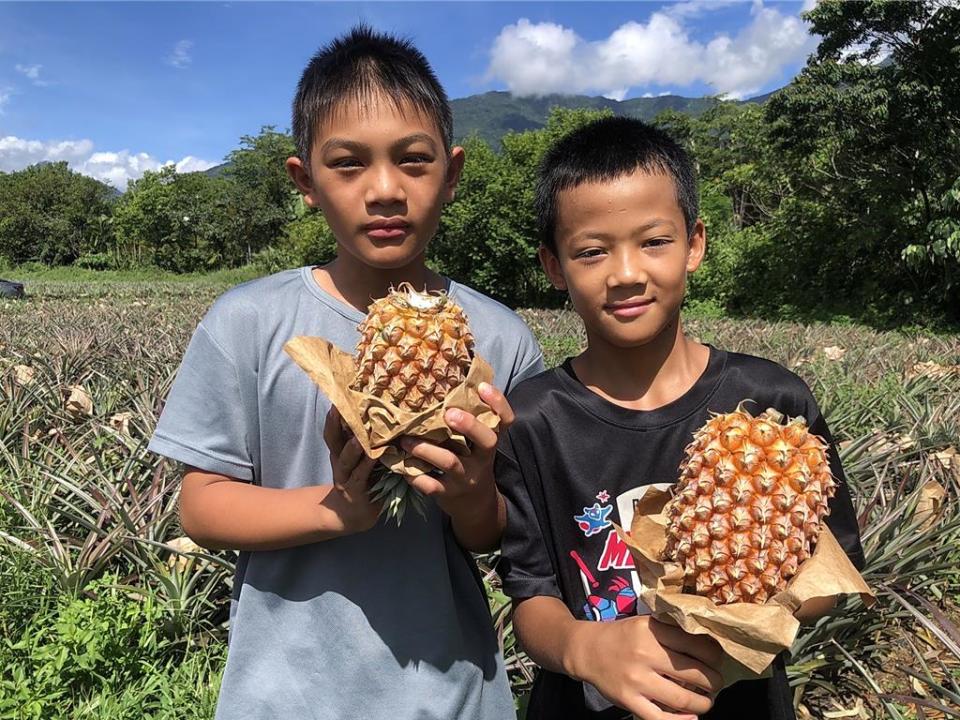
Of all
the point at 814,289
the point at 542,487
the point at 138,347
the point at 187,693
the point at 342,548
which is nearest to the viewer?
the point at 342,548

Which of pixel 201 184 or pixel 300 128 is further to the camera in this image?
pixel 201 184

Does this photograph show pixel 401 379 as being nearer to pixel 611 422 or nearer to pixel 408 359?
pixel 408 359

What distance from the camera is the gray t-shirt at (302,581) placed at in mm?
1597

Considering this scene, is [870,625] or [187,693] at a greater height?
[187,693]

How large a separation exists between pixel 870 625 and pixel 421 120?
118 inches

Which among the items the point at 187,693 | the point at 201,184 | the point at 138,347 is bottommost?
the point at 187,693

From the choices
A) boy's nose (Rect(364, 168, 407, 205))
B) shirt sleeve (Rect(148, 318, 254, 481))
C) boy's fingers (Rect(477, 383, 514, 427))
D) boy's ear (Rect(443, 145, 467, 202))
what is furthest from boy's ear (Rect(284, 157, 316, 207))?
boy's fingers (Rect(477, 383, 514, 427))

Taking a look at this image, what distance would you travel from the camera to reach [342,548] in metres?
1.64

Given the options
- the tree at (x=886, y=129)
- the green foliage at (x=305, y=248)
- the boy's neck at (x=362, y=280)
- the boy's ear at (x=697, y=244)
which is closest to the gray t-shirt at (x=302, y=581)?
the boy's neck at (x=362, y=280)

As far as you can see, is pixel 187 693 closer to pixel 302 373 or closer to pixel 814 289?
pixel 302 373

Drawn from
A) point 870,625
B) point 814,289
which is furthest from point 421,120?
point 814,289

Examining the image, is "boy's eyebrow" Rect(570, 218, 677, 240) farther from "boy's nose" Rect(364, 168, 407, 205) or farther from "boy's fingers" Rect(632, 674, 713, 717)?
"boy's fingers" Rect(632, 674, 713, 717)

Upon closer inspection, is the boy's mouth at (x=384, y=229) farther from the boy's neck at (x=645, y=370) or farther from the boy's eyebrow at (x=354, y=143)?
the boy's neck at (x=645, y=370)

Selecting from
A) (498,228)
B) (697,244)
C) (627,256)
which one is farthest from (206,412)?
(498,228)
